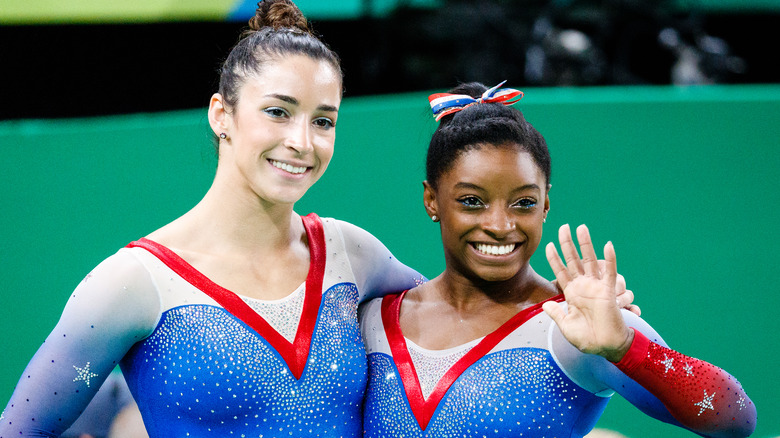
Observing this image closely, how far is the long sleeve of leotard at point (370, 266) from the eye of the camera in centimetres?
182

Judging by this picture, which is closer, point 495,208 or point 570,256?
point 570,256

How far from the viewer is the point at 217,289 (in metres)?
1.57

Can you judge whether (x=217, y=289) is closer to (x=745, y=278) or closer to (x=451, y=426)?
(x=451, y=426)

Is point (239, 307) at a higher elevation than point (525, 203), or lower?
lower

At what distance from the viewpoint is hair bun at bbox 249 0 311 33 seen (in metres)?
1.75

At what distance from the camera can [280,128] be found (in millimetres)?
1597

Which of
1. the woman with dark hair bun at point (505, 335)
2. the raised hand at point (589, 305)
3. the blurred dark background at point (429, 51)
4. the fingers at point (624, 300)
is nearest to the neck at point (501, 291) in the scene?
the woman with dark hair bun at point (505, 335)

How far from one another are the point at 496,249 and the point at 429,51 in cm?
300

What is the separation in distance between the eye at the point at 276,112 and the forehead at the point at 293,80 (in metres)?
0.03

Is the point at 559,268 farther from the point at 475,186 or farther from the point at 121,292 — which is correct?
the point at 121,292

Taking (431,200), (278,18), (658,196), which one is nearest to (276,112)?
(278,18)

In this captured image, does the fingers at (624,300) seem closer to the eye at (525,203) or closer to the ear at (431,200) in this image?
the eye at (525,203)

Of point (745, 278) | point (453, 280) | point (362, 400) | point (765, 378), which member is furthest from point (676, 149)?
point (362, 400)

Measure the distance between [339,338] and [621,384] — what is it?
0.54 m
